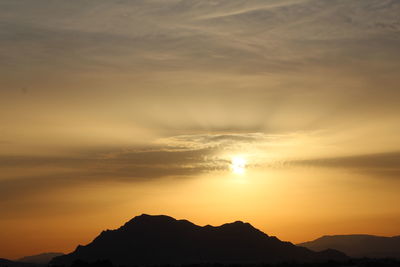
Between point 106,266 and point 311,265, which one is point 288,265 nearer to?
point 311,265

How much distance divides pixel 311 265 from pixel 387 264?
11786 mm

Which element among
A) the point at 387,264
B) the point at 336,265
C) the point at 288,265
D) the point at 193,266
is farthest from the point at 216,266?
the point at 387,264

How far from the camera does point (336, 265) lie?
9644cm

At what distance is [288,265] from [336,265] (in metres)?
11.3

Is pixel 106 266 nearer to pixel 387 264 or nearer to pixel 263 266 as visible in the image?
pixel 263 266

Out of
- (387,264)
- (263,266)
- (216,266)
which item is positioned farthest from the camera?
(216,266)

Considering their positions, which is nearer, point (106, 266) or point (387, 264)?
point (387, 264)

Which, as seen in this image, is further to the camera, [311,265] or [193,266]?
[193,266]

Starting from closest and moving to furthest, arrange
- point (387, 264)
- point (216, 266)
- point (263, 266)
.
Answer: point (387, 264) < point (263, 266) < point (216, 266)

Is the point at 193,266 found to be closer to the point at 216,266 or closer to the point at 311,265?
the point at 216,266

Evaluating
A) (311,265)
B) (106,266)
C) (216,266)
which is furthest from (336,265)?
(106,266)

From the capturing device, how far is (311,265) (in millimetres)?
98625

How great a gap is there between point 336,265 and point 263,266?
12813mm

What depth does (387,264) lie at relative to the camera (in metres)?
94.1
